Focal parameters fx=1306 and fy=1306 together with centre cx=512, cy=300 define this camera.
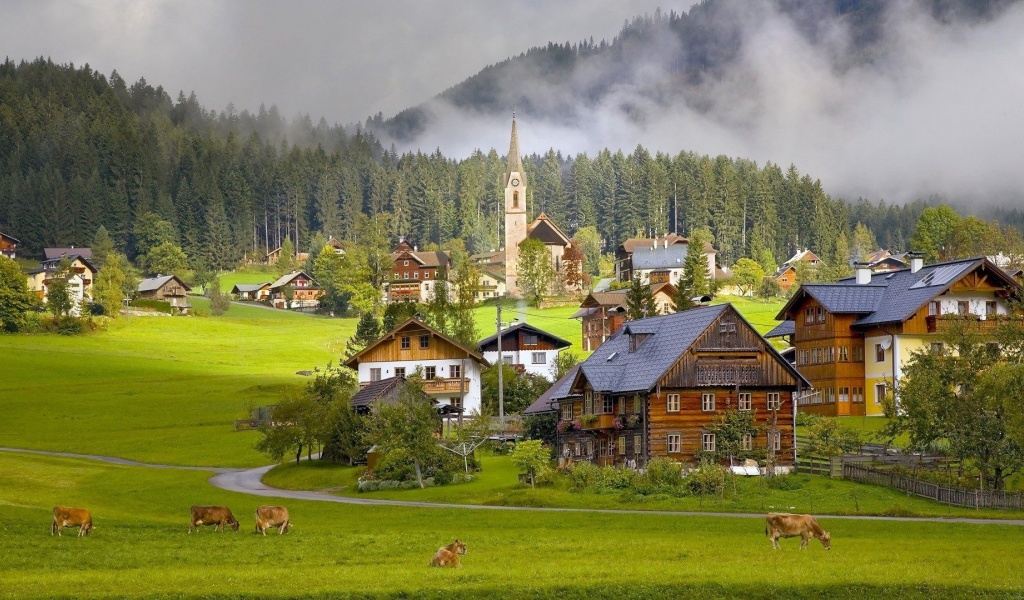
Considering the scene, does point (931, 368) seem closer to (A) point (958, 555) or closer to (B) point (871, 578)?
(A) point (958, 555)

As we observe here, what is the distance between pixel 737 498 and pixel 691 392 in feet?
42.8

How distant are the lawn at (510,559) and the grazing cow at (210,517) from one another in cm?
41

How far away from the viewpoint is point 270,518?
39.3 meters

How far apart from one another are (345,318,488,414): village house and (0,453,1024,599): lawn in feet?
164

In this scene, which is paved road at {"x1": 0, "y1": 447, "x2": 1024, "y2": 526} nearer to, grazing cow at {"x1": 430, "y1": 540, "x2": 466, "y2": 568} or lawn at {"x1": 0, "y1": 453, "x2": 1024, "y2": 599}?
lawn at {"x1": 0, "y1": 453, "x2": 1024, "y2": 599}

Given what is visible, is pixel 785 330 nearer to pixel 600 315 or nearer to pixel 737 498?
pixel 737 498

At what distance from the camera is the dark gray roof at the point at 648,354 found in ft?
214

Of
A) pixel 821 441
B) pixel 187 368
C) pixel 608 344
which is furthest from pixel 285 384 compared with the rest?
pixel 821 441

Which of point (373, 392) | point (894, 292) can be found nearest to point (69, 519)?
point (373, 392)

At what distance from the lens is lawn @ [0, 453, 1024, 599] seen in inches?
1172

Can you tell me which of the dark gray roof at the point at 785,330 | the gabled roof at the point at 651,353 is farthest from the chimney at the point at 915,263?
the gabled roof at the point at 651,353

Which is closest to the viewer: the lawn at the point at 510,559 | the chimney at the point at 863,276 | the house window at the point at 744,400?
the lawn at the point at 510,559

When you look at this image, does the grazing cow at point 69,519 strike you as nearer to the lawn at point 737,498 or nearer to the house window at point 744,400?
the lawn at point 737,498

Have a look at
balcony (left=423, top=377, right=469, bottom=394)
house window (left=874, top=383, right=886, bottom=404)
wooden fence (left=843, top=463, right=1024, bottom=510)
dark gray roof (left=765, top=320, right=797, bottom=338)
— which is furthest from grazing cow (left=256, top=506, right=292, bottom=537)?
balcony (left=423, top=377, right=469, bottom=394)
